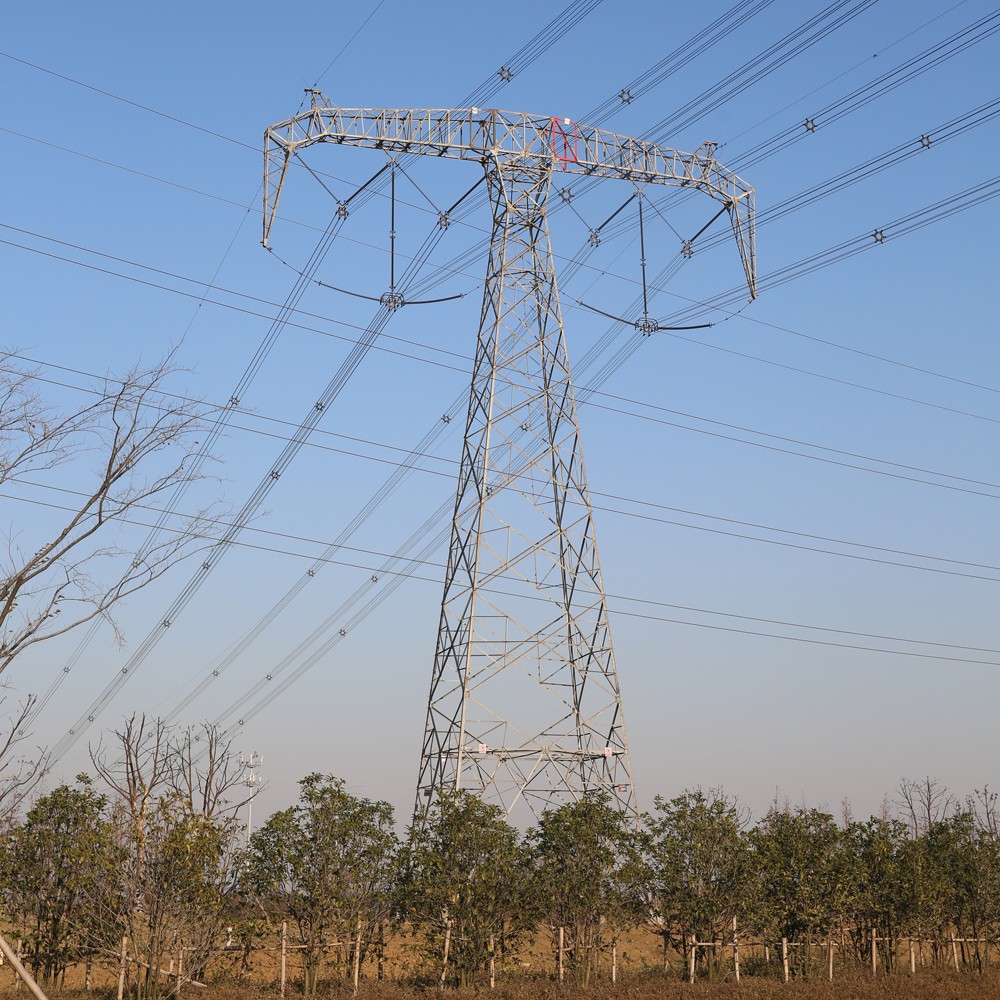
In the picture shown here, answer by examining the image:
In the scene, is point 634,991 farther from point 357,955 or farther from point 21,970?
point 21,970

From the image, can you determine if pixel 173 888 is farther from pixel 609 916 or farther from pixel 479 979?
pixel 609 916

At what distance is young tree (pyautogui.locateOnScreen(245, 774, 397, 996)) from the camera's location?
28.5 metres

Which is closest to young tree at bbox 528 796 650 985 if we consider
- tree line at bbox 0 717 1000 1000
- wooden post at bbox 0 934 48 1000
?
tree line at bbox 0 717 1000 1000

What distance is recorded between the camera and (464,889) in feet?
93.9

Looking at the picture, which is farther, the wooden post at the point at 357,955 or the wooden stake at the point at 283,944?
the wooden post at the point at 357,955

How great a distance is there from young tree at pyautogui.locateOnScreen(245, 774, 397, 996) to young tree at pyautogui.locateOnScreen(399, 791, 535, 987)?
85cm

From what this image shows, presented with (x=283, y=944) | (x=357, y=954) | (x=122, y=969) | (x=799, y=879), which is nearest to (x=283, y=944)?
(x=283, y=944)

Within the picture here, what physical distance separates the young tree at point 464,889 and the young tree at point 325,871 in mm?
852

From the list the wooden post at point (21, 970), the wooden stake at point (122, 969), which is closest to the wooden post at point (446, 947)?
the wooden stake at point (122, 969)

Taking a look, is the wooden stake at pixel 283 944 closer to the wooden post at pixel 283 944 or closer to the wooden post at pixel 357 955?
the wooden post at pixel 283 944

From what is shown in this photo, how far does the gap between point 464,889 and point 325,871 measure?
11.3 feet

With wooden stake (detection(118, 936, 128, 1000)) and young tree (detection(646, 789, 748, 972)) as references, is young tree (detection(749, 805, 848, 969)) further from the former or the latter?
wooden stake (detection(118, 936, 128, 1000))

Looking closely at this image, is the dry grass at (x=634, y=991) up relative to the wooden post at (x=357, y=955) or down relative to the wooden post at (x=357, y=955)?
down

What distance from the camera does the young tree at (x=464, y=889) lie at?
2848 centimetres
